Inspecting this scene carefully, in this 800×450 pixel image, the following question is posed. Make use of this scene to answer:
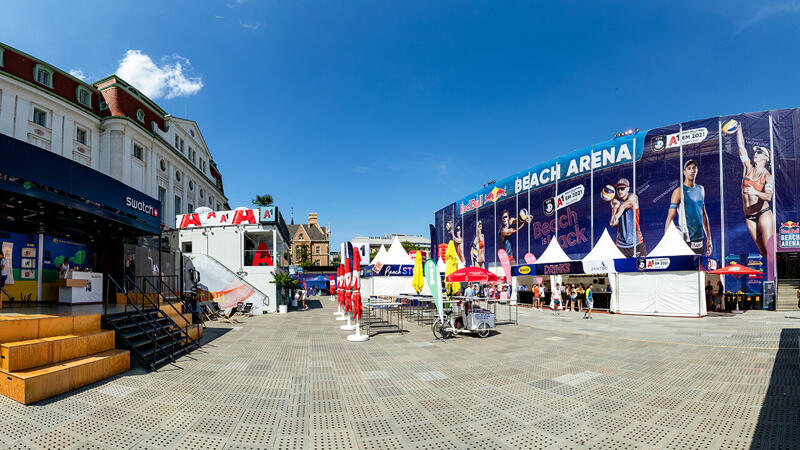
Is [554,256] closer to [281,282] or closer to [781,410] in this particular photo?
[281,282]

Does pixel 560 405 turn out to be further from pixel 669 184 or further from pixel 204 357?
pixel 669 184

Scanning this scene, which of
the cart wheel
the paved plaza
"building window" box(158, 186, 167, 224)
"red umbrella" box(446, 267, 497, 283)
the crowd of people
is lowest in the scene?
the crowd of people

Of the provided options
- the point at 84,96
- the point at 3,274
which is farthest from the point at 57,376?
the point at 84,96

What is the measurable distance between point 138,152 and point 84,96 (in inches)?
200

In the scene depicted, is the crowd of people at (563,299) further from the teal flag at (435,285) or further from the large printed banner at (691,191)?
the teal flag at (435,285)

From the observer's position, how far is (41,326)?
6562 millimetres

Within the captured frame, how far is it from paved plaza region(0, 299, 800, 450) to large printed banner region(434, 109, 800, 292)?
1971cm

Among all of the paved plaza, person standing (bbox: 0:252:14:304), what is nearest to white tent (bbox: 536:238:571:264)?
the paved plaza

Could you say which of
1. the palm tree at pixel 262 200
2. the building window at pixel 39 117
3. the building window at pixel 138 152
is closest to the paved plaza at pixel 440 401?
the building window at pixel 39 117

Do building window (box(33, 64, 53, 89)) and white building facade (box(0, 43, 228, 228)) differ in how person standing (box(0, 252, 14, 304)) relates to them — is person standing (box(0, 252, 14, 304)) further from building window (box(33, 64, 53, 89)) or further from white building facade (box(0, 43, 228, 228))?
building window (box(33, 64, 53, 89))

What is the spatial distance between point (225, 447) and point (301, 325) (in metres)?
12.0

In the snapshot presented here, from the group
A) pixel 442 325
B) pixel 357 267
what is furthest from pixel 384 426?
pixel 357 267

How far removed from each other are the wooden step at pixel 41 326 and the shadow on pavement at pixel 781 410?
1119 centimetres

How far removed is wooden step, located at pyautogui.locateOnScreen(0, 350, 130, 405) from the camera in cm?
529
